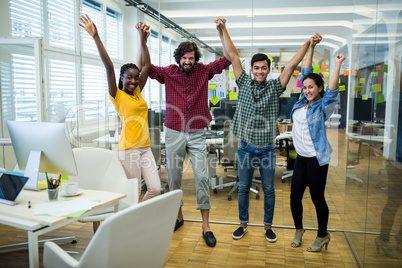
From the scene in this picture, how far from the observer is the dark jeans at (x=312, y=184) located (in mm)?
2678

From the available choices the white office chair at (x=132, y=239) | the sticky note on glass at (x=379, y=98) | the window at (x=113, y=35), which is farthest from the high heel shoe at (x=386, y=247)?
the window at (x=113, y=35)

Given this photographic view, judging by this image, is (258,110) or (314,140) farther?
(258,110)

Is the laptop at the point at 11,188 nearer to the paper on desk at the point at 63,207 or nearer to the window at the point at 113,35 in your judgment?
the paper on desk at the point at 63,207

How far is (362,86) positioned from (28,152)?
2379 mm

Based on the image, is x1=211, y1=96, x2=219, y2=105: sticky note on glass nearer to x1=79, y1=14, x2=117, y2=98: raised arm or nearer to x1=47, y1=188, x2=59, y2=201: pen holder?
x1=79, y1=14, x2=117, y2=98: raised arm

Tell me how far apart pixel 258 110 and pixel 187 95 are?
2.18 ft

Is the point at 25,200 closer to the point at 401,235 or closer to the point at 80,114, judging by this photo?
the point at 401,235

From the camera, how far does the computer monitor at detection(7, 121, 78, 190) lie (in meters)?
1.92

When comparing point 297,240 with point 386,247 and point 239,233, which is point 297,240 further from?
point 386,247

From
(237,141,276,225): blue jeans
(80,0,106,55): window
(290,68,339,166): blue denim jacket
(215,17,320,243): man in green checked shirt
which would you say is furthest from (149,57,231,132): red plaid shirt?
(80,0,106,55): window

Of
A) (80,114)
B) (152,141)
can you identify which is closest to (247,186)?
(152,141)

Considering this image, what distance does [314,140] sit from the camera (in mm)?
2664

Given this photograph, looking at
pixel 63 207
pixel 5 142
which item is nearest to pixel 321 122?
pixel 63 207

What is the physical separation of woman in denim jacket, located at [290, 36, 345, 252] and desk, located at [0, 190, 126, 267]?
5.02 feet
